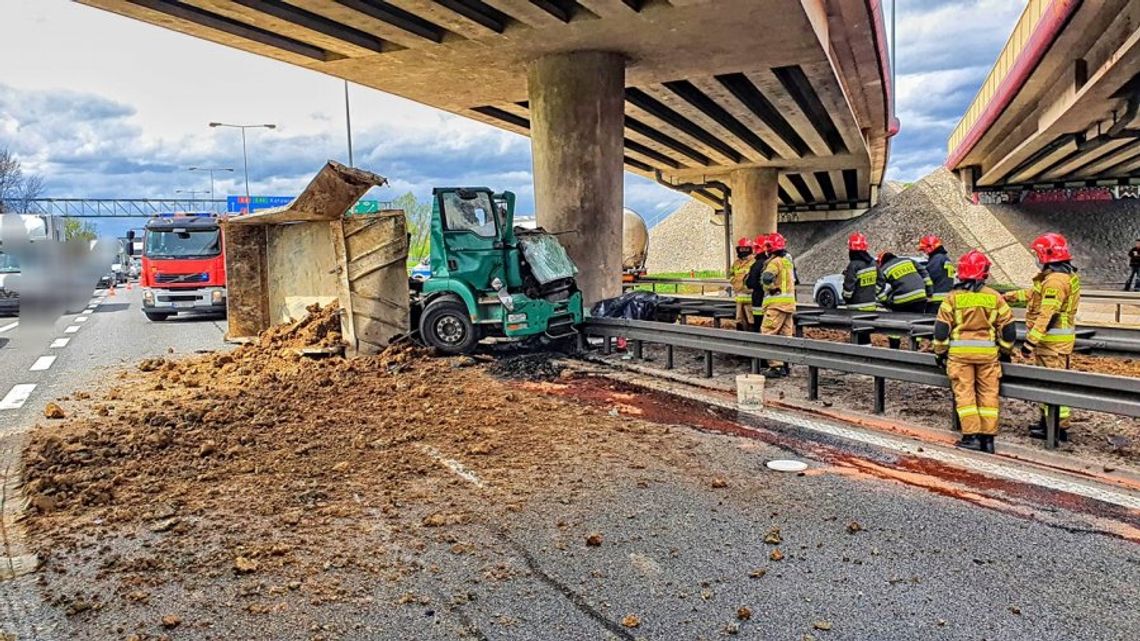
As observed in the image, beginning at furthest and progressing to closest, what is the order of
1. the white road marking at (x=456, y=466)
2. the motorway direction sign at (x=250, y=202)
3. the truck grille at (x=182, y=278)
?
the motorway direction sign at (x=250, y=202) < the truck grille at (x=182, y=278) < the white road marking at (x=456, y=466)

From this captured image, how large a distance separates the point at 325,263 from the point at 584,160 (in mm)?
4802

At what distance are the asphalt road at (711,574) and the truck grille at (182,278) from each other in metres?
15.5

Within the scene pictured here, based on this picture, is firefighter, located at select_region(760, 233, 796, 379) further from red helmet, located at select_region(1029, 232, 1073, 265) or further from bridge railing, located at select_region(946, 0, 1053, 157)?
bridge railing, located at select_region(946, 0, 1053, 157)

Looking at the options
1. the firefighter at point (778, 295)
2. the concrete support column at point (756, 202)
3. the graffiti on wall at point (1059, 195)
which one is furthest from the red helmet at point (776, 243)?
the graffiti on wall at point (1059, 195)

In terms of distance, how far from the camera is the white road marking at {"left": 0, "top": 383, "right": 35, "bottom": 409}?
8398 millimetres

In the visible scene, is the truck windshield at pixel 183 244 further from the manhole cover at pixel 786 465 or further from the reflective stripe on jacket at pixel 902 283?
the manhole cover at pixel 786 465

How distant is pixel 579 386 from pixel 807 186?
120 ft

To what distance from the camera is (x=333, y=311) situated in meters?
11.4

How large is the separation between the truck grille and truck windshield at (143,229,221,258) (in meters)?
0.44

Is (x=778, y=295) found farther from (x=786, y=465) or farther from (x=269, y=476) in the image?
(x=269, y=476)

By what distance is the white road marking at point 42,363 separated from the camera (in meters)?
11.0

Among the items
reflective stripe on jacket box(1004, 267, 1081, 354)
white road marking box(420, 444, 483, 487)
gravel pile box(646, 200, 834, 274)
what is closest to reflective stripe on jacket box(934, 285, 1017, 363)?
reflective stripe on jacket box(1004, 267, 1081, 354)

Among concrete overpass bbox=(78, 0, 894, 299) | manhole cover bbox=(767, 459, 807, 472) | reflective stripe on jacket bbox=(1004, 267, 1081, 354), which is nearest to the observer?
manhole cover bbox=(767, 459, 807, 472)

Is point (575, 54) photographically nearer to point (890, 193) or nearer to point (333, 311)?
point (333, 311)
